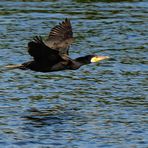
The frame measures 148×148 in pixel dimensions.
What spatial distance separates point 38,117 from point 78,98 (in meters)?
2.14

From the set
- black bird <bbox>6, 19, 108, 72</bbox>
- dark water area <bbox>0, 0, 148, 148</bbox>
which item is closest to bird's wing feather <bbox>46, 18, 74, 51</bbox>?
black bird <bbox>6, 19, 108, 72</bbox>

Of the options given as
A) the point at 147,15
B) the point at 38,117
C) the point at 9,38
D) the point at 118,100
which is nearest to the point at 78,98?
the point at 118,100

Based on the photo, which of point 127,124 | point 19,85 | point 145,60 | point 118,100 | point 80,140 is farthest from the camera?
point 145,60

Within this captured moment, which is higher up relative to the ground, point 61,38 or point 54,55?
point 61,38

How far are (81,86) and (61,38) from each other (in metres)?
1.72

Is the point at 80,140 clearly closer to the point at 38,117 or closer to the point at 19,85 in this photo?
the point at 38,117

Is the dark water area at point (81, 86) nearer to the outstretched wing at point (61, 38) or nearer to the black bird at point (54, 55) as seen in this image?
the black bird at point (54, 55)

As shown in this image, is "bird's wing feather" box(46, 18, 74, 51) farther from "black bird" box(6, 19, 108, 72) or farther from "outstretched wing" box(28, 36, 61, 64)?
"outstretched wing" box(28, 36, 61, 64)

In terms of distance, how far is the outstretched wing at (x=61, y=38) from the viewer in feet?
62.8

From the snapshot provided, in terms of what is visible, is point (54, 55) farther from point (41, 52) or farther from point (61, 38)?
point (61, 38)

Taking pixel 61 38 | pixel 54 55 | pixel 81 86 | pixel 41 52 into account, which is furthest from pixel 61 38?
pixel 41 52

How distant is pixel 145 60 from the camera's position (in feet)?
77.5

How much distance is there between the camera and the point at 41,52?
57.5 ft

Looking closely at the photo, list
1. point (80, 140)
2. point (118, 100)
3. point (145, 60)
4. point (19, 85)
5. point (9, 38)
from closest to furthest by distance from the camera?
point (80, 140)
point (118, 100)
point (19, 85)
point (145, 60)
point (9, 38)
